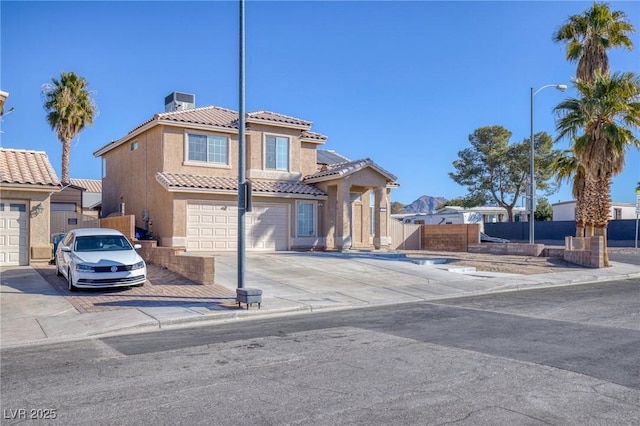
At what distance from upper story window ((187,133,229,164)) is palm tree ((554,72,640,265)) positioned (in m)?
15.8

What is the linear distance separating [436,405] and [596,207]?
69.8 ft

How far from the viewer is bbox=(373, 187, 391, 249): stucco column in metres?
27.5

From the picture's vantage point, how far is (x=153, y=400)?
5879 millimetres

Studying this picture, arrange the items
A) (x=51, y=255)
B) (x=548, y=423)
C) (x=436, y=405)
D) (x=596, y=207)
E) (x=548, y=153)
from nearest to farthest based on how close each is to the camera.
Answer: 1. (x=548, y=423)
2. (x=436, y=405)
3. (x=51, y=255)
4. (x=596, y=207)
5. (x=548, y=153)

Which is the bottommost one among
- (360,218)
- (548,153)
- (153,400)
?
(153,400)

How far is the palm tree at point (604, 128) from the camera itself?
73.4ft

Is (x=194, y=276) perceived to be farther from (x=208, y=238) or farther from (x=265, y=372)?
(x=265, y=372)

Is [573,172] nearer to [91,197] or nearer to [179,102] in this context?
[179,102]

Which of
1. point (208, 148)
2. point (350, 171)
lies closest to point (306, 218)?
point (350, 171)

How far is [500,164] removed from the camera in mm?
51844

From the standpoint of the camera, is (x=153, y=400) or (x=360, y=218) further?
(x=360, y=218)

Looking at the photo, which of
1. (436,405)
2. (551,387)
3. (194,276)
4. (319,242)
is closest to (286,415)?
(436,405)

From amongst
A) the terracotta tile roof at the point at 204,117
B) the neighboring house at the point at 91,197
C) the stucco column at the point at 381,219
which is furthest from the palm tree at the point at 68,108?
the stucco column at the point at 381,219

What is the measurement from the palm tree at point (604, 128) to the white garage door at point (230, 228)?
13.8m
